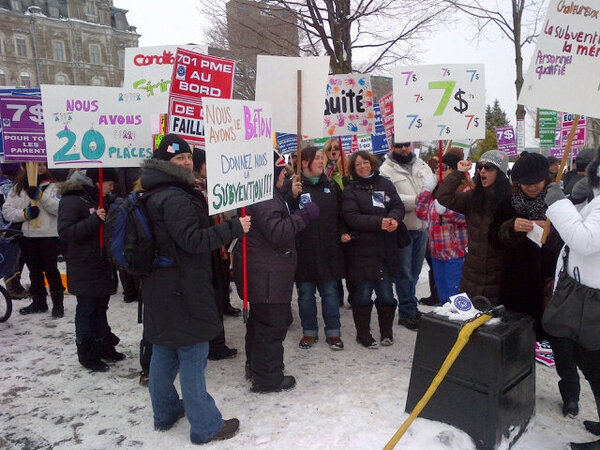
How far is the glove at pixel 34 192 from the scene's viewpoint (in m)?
6.02

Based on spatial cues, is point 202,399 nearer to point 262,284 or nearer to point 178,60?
point 262,284

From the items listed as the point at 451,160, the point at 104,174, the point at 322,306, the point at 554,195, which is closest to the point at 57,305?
the point at 104,174

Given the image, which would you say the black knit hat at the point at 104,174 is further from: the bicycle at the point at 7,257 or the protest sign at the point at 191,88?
the bicycle at the point at 7,257

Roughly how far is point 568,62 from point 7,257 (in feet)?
19.6

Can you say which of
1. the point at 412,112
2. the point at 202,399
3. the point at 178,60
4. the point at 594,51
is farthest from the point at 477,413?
the point at 178,60

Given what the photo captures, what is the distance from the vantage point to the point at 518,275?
149 inches

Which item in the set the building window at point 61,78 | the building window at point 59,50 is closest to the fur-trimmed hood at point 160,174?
the building window at point 61,78

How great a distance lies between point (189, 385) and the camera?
125 inches

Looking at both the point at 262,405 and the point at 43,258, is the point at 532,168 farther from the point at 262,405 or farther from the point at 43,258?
the point at 43,258

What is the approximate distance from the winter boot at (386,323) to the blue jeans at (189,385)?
2.17 metres

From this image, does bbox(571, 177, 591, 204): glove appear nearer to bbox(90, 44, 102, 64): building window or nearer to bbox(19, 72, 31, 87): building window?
bbox(19, 72, 31, 87): building window

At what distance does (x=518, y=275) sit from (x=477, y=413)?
1243 millimetres

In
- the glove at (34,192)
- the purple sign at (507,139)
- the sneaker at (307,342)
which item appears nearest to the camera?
the sneaker at (307,342)

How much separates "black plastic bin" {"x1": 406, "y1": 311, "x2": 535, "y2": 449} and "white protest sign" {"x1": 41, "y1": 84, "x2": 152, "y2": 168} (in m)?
3.05
